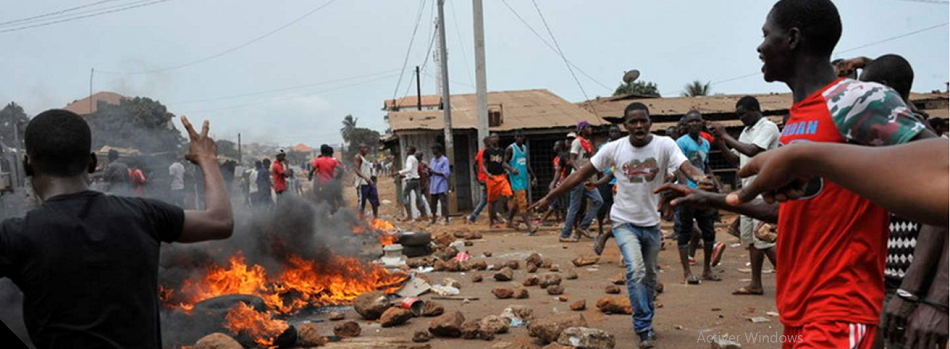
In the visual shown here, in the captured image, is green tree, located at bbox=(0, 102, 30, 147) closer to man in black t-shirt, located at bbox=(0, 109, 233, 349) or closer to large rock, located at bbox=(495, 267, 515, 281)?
large rock, located at bbox=(495, 267, 515, 281)

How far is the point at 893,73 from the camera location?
10.6 feet

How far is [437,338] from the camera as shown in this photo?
18.9ft

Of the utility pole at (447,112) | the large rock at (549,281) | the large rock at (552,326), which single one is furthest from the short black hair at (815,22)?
the utility pole at (447,112)

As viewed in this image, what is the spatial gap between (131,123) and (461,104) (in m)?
11.9

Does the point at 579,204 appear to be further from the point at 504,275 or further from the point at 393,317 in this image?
the point at 393,317

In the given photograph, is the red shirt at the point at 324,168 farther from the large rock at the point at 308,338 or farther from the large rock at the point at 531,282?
the large rock at the point at 308,338

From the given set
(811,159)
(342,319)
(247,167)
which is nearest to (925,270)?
(811,159)

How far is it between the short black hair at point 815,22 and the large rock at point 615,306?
13.3ft

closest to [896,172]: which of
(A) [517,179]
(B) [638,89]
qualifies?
(A) [517,179]

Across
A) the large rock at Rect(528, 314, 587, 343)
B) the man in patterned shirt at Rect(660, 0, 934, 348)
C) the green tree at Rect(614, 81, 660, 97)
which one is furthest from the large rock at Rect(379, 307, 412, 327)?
the green tree at Rect(614, 81, 660, 97)

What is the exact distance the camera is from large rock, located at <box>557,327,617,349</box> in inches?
200

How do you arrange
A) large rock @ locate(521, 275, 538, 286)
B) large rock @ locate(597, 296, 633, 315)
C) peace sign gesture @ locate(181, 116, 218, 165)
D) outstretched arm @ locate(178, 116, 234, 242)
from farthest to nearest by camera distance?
1. large rock @ locate(521, 275, 538, 286)
2. large rock @ locate(597, 296, 633, 315)
3. peace sign gesture @ locate(181, 116, 218, 165)
4. outstretched arm @ locate(178, 116, 234, 242)

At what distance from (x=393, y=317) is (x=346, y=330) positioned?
490 mm

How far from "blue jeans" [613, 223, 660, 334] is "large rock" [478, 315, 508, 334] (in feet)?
3.65
